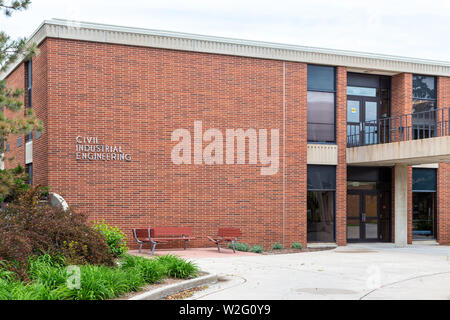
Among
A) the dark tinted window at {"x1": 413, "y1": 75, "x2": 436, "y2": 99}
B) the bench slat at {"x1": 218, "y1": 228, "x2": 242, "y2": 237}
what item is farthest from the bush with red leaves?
the dark tinted window at {"x1": 413, "y1": 75, "x2": 436, "y2": 99}

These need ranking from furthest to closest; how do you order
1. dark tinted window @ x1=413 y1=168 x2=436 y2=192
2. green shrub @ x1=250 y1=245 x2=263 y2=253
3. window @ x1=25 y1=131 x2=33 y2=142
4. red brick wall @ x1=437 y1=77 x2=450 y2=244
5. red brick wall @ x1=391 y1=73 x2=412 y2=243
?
red brick wall @ x1=437 y1=77 x2=450 y2=244 → dark tinted window @ x1=413 y1=168 x2=436 y2=192 → red brick wall @ x1=391 y1=73 x2=412 y2=243 → window @ x1=25 y1=131 x2=33 y2=142 → green shrub @ x1=250 y1=245 x2=263 y2=253

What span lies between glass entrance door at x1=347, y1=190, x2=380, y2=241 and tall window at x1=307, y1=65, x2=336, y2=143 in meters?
2.66

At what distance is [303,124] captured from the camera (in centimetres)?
2153

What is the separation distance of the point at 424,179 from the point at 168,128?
11.3m

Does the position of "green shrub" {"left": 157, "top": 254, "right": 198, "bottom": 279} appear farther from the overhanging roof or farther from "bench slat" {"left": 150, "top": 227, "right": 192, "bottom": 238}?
the overhanging roof

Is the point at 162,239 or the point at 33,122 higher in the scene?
the point at 33,122

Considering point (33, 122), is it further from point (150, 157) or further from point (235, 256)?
point (235, 256)

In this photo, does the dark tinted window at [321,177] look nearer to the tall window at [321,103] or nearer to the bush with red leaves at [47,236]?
the tall window at [321,103]

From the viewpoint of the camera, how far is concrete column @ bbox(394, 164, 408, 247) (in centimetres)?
2195

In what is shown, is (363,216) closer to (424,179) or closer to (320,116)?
(424,179)

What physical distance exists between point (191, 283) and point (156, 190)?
8617 mm

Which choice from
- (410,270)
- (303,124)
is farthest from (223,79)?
(410,270)

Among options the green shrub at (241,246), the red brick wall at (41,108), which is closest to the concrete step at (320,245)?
the green shrub at (241,246)

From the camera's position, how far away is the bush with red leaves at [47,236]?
1031 centimetres
